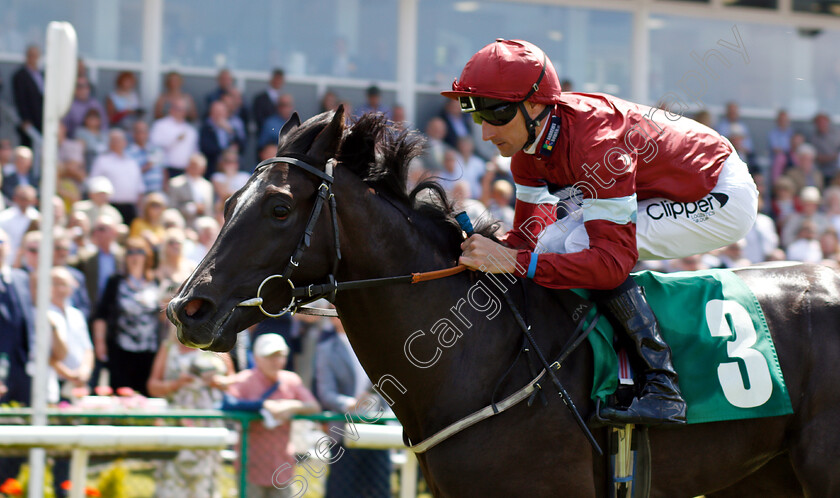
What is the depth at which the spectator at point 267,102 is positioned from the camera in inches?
380

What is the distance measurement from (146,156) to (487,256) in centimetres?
614

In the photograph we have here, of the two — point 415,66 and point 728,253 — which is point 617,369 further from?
point 415,66

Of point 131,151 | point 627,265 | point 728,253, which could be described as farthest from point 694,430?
point 131,151

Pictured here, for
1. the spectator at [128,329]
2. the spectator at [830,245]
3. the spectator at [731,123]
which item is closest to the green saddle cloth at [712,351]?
the spectator at [128,329]

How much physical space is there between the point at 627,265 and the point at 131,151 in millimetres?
6483

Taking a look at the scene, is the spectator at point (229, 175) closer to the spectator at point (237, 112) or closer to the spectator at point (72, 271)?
the spectator at point (237, 112)

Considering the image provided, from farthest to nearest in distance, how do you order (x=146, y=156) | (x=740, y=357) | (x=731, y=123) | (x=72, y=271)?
(x=731, y=123), (x=146, y=156), (x=72, y=271), (x=740, y=357)

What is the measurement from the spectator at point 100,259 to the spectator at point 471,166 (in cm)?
354

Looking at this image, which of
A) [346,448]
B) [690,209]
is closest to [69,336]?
[346,448]

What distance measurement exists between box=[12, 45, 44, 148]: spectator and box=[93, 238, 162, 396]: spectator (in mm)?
3074

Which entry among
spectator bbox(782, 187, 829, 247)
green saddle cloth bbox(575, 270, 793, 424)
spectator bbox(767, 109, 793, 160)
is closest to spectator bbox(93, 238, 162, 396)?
green saddle cloth bbox(575, 270, 793, 424)

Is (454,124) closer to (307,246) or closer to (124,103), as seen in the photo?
(124,103)

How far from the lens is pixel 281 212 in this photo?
2889mm

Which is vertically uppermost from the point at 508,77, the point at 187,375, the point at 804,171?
the point at 508,77
